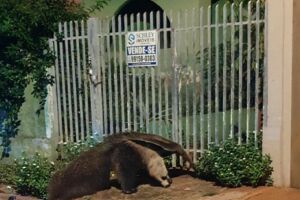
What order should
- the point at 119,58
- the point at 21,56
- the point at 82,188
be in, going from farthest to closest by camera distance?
the point at 21,56, the point at 119,58, the point at 82,188

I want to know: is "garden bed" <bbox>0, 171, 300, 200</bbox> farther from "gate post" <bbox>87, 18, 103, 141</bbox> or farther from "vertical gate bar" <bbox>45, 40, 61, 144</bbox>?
"vertical gate bar" <bbox>45, 40, 61, 144</bbox>

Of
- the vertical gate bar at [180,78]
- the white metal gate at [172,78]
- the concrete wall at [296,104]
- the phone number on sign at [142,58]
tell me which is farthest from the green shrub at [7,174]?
the concrete wall at [296,104]

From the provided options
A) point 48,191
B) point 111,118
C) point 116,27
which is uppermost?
point 116,27

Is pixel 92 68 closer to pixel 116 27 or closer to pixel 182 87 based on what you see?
pixel 116 27

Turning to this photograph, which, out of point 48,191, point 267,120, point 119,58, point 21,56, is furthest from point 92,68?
point 267,120

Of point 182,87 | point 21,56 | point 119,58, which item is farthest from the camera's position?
point 21,56

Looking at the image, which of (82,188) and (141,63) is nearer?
(82,188)

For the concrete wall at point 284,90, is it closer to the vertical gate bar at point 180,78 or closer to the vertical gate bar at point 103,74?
the vertical gate bar at point 180,78

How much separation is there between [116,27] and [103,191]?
262 cm

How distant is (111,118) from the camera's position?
8.73m

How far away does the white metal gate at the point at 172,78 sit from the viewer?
713 centimetres

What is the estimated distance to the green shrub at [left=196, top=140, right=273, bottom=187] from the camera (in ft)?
21.9

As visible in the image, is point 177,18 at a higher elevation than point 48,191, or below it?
higher

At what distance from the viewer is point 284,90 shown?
6.68 meters
